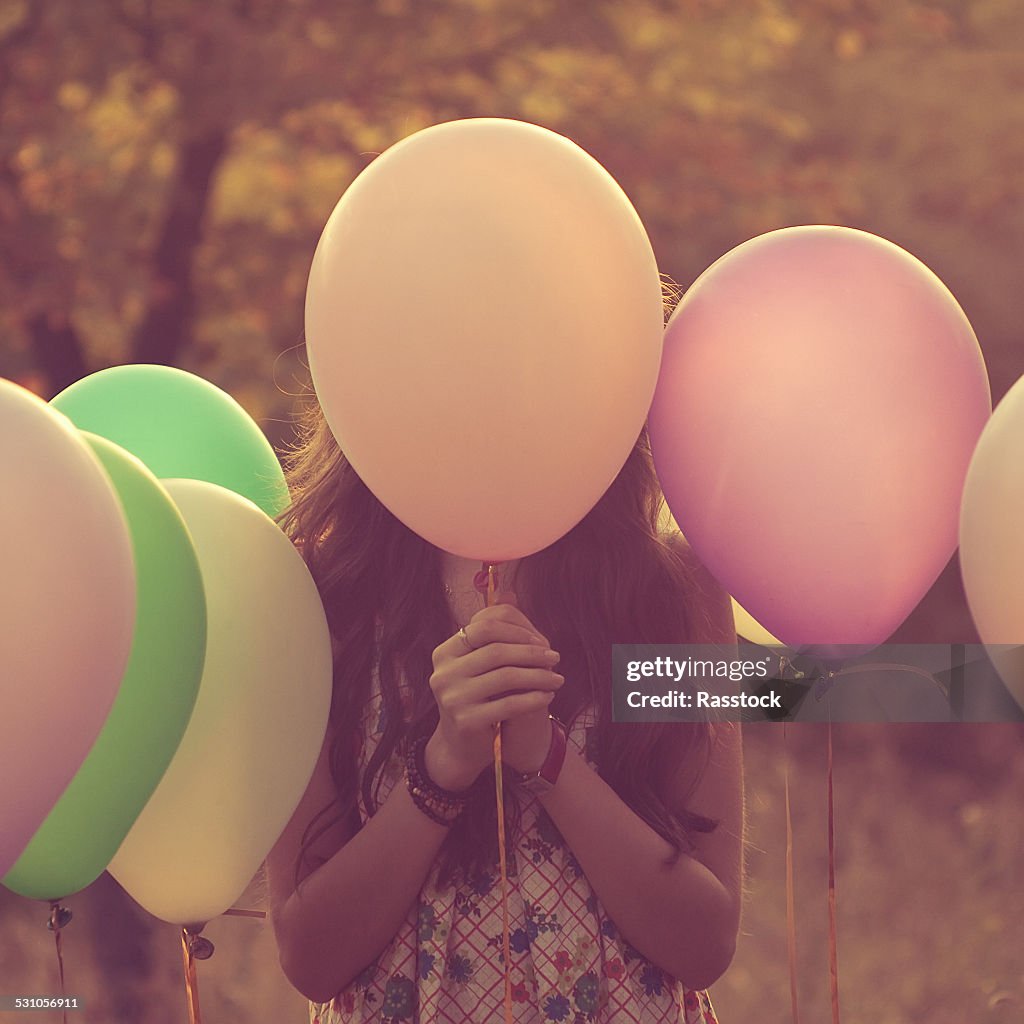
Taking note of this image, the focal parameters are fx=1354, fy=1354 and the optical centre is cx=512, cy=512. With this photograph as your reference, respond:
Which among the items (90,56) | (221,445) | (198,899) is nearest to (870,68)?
(90,56)

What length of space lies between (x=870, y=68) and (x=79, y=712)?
4.82 m

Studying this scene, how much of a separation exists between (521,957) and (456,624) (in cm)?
37

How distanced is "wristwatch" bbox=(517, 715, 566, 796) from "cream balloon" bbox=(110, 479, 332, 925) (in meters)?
0.23

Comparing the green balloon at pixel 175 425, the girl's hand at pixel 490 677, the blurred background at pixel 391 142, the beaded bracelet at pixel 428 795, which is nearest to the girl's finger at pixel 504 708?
the girl's hand at pixel 490 677

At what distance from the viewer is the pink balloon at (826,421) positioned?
1240mm

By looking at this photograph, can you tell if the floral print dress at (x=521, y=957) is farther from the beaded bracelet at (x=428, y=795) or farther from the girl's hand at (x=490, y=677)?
the girl's hand at (x=490, y=677)

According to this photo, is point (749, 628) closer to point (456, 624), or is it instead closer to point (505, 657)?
point (456, 624)

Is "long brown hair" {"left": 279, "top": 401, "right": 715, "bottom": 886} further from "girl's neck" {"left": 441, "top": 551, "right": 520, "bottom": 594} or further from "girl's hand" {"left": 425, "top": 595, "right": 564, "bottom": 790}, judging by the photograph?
"girl's hand" {"left": 425, "top": 595, "right": 564, "bottom": 790}

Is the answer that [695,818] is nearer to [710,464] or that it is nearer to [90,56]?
[710,464]

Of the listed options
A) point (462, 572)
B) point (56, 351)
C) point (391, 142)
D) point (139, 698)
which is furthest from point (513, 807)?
point (56, 351)

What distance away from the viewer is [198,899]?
4.41 feet

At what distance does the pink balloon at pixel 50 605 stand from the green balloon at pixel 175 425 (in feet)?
1.59

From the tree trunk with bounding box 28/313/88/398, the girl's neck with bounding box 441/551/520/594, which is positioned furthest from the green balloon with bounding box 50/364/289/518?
the tree trunk with bounding box 28/313/88/398


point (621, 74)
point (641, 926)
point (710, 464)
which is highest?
point (710, 464)
